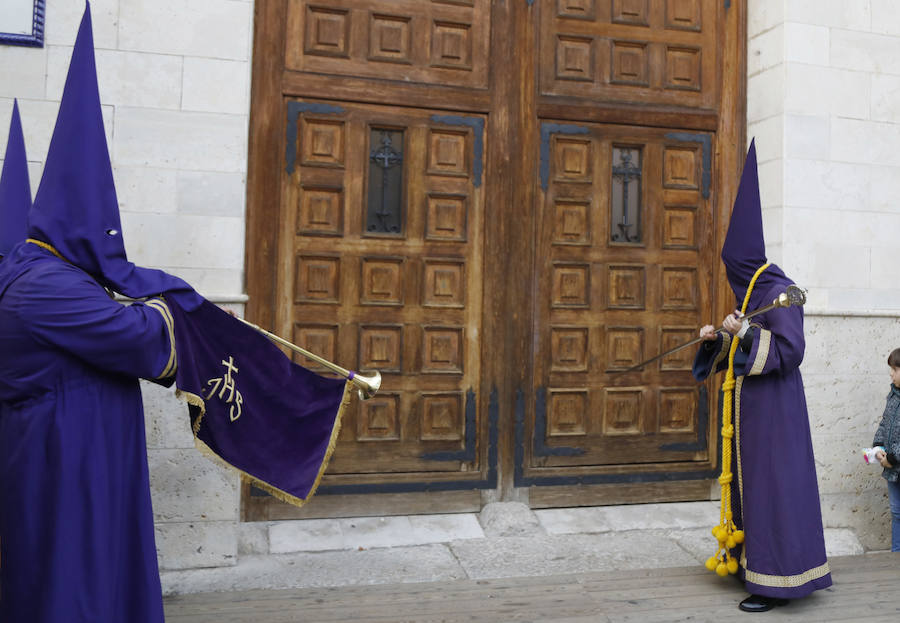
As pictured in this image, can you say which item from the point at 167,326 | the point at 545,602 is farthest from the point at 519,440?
the point at 167,326

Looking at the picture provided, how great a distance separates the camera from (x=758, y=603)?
4.23m

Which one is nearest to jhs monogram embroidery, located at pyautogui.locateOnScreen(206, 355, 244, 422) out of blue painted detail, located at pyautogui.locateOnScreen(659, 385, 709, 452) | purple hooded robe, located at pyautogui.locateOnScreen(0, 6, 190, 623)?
purple hooded robe, located at pyautogui.locateOnScreen(0, 6, 190, 623)

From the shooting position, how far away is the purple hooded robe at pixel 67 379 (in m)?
2.91

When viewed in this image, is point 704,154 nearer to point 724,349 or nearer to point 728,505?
point 724,349

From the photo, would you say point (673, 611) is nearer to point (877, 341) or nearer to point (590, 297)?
point (590, 297)

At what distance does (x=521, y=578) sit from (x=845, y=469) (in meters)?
2.61

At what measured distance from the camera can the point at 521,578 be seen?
4.59m

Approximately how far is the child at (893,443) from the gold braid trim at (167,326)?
14.4ft

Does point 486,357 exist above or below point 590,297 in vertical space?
below

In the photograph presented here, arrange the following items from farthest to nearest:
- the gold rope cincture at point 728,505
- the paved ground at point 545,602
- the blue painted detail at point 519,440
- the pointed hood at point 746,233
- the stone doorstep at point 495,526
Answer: the blue painted detail at point 519,440 → the stone doorstep at point 495,526 → the gold rope cincture at point 728,505 → the pointed hood at point 746,233 → the paved ground at point 545,602

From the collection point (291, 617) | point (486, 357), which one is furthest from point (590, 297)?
point (291, 617)

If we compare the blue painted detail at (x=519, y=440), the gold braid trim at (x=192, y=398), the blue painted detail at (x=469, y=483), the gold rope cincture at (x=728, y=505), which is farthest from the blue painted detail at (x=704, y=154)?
the gold braid trim at (x=192, y=398)

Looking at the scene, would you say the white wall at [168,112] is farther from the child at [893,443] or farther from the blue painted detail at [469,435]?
the child at [893,443]

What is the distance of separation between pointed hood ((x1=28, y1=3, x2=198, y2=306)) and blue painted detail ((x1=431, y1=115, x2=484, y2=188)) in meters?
2.82
